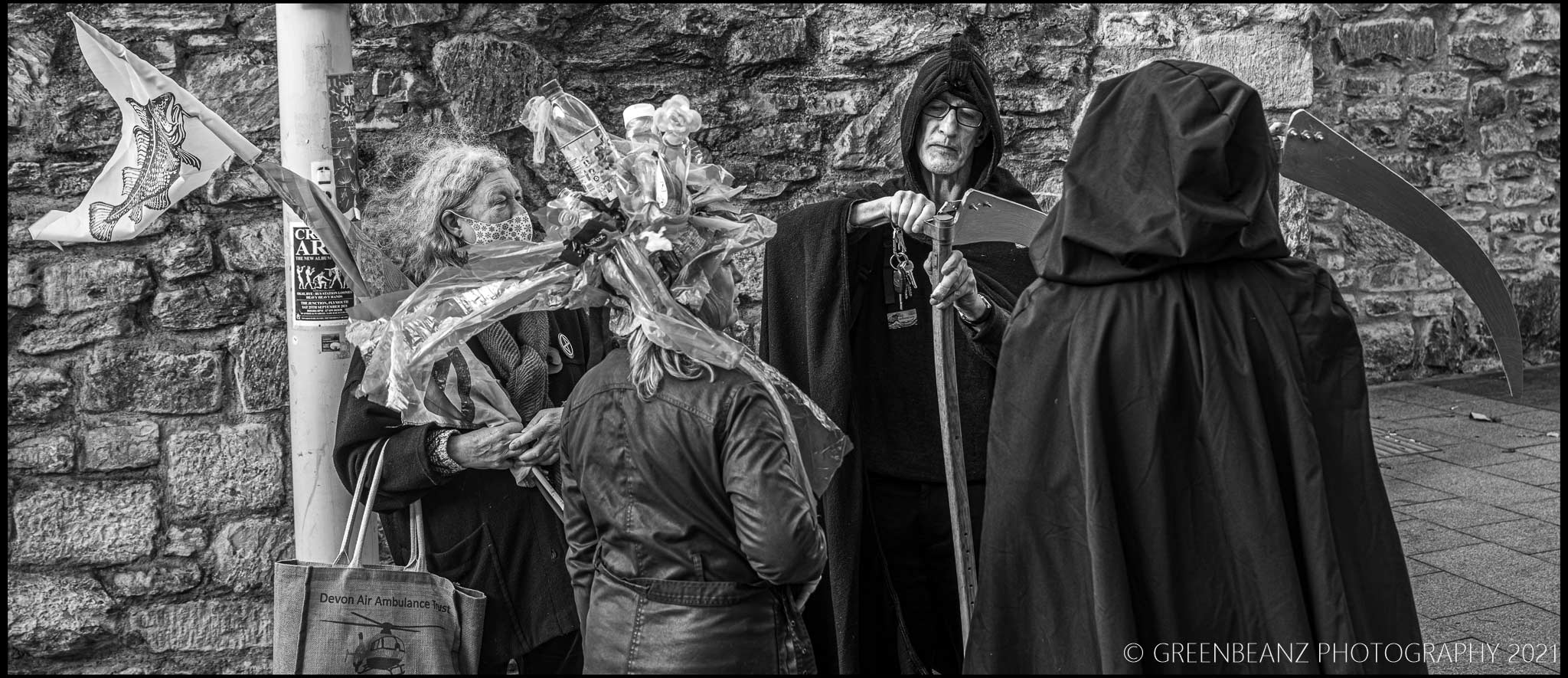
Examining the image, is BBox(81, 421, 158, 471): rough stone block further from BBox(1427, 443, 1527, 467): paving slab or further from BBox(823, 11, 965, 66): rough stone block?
BBox(1427, 443, 1527, 467): paving slab

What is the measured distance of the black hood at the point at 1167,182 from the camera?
7.20 ft

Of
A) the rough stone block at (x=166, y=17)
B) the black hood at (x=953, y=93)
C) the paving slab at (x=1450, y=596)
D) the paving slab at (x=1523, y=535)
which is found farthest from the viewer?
the paving slab at (x=1523, y=535)

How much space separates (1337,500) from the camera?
7.50 feet

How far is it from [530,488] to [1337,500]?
1.73 metres

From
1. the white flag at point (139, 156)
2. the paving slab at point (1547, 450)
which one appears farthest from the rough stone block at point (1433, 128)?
the white flag at point (139, 156)

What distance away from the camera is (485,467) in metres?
2.86

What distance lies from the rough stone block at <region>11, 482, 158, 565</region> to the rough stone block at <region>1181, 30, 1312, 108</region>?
4026 millimetres

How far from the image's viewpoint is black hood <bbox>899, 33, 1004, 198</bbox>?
310cm

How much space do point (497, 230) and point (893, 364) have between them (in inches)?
39.1

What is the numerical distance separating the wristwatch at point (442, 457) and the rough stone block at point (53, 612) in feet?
6.34

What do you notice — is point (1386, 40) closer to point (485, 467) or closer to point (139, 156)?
point (485, 467)

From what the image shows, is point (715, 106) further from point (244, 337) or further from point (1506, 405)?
point (1506, 405)


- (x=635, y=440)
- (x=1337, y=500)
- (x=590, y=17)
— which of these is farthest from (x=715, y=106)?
(x=1337, y=500)

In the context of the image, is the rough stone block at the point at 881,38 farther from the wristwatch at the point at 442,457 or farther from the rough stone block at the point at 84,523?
the rough stone block at the point at 84,523
